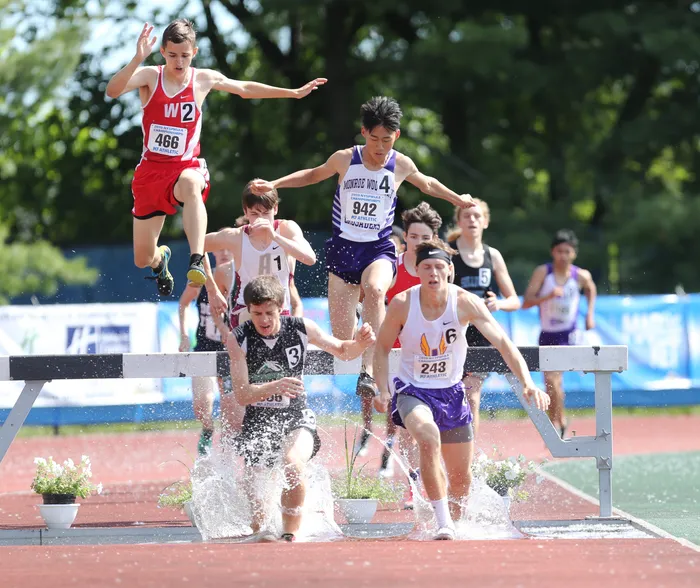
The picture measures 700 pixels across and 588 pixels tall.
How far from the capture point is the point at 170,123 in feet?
28.1

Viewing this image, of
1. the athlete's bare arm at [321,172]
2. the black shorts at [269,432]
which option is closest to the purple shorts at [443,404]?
the black shorts at [269,432]

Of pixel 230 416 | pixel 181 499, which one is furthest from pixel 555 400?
pixel 181 499

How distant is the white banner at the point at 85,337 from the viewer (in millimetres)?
16250

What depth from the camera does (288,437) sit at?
308 inches

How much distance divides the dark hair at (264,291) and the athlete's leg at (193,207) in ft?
2.81

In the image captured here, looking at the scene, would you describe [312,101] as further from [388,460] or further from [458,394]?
[458,394]

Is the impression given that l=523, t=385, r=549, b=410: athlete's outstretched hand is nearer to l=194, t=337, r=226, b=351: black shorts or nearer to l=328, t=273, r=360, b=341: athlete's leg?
l=328, t=273, r=360, b=341: athlete's leg

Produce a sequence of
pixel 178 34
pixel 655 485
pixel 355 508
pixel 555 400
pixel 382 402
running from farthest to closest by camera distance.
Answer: pixel 555 400
pixel 655 485
pixel 355 508
pixel 178 34
pixel 382 402

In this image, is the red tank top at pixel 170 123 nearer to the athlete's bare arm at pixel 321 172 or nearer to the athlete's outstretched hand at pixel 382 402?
the athlete's bare arm at pixel 321 172

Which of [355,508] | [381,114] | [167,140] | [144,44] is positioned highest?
[144,44]

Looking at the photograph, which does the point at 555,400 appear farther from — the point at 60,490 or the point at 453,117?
the point at 453,117

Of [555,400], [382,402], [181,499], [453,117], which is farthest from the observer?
[453,117]

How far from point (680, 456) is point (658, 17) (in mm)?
11204

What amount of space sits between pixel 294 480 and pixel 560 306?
262 inches
